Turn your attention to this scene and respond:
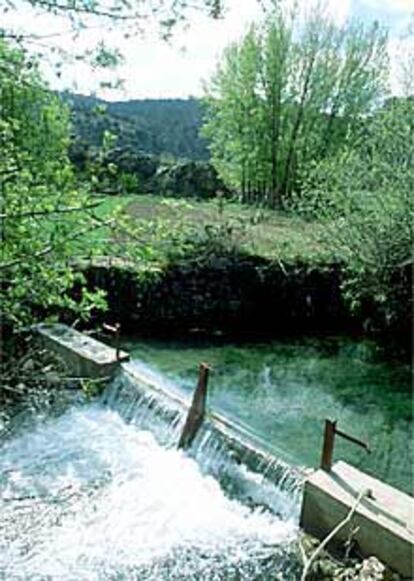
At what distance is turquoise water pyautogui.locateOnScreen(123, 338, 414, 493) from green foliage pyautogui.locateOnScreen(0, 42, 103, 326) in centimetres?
628

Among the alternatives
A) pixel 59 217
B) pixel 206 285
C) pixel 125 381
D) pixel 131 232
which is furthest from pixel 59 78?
pixel 206 285

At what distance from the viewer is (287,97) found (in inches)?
877

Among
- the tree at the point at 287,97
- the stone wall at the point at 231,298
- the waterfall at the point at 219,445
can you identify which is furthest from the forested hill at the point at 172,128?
the waterfall at the point at 219,445

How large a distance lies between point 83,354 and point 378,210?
6047 millimetres

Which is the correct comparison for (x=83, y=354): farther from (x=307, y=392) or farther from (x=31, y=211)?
(x=31, y=211)

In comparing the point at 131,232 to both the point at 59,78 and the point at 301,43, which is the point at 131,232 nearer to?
the point at 59,78

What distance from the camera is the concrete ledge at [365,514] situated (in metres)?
5.56

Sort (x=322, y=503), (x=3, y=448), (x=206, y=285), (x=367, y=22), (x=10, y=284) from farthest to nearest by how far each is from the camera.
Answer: (x=367, y=22), (x=206, y=285), (x=3, y=448), (x=322, y=503), (x=10, y=284)

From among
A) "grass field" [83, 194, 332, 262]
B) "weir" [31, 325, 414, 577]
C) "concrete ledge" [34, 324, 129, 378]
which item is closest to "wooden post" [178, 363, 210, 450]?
"weir" [31, 325, 414, 577]

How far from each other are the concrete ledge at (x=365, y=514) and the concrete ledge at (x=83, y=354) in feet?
13.9

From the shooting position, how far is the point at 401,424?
9.66m

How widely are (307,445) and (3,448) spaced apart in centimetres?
393

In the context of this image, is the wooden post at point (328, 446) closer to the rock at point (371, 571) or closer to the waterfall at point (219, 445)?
the waterfall at point (219, 445)

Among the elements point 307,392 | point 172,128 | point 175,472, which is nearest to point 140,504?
point 175,472
